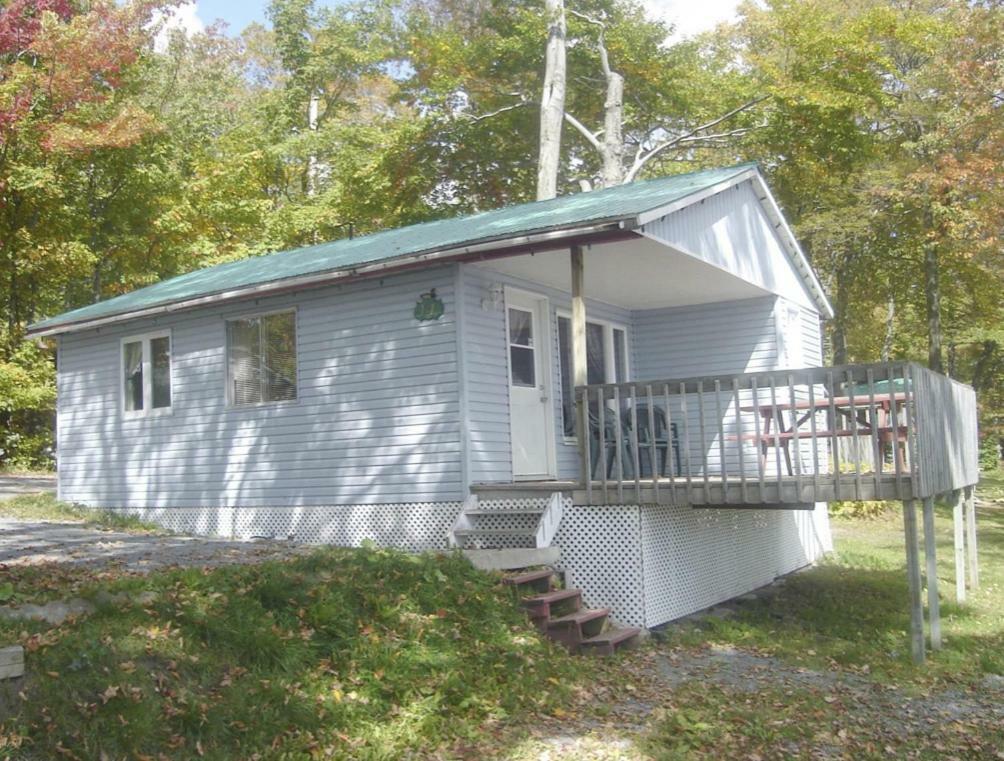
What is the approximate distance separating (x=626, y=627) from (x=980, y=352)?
Answer: 31.8m

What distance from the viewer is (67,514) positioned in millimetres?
13344

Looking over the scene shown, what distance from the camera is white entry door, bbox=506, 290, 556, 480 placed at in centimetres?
1084

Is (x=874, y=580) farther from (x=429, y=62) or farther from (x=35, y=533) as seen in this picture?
(x=429, y=62)

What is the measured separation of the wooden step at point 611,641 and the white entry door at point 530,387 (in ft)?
7.61

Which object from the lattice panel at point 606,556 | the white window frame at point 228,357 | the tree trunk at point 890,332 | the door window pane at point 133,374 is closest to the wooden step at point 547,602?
the lattice panel at point 606,556

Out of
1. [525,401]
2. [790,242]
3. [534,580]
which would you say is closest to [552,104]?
[790,242]

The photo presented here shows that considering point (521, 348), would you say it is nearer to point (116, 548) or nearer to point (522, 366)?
point (522, 366)

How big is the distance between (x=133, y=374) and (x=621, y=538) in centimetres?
735

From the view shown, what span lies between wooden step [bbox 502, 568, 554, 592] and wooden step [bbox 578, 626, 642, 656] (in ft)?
2.20

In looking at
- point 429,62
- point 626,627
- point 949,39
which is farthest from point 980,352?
point 626,627

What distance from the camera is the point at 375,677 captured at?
6.27 metres

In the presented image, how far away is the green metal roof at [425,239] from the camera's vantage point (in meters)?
9.36

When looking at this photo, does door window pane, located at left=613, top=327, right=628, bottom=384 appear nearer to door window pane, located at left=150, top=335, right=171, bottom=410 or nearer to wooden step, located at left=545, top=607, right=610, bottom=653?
wooden step, located at left=545, top=607, right=610, bottom=653

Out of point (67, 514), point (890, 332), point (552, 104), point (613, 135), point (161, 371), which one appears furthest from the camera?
point (890, 332)
